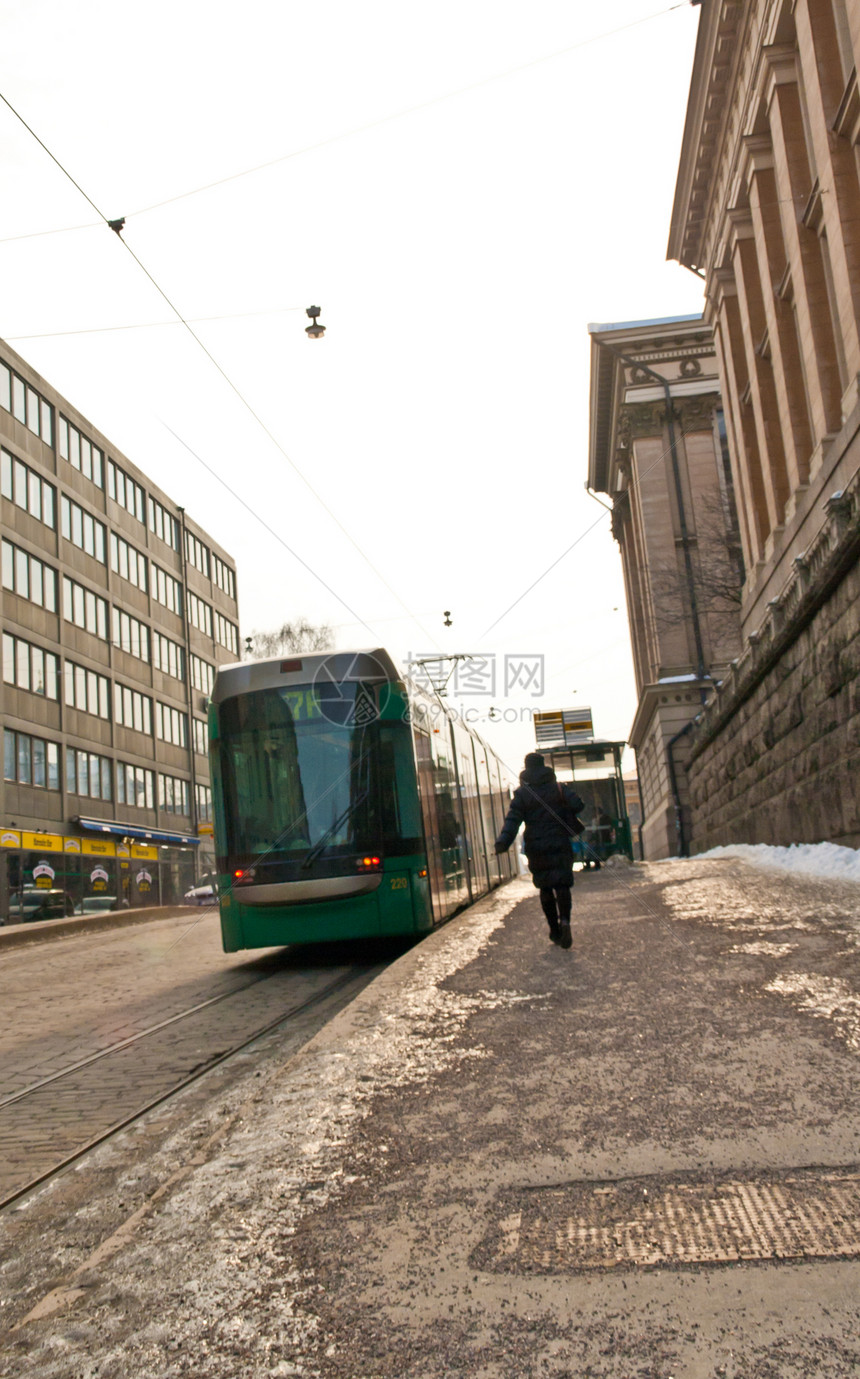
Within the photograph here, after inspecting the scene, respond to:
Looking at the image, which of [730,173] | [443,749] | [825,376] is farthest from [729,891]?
[730,173]

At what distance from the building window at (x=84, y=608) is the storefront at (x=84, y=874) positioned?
7.29 m

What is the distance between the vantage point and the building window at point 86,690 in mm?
39750

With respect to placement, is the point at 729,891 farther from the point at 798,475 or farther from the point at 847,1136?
the point at 798,475

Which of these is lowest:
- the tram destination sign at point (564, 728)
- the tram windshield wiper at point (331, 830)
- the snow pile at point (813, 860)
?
the snow pile at point (813, 860)

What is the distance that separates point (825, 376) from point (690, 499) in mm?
24829

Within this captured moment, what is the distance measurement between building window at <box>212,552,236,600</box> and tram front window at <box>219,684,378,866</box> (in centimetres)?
4906

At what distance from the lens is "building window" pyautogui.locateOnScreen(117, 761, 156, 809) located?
43.8 meters

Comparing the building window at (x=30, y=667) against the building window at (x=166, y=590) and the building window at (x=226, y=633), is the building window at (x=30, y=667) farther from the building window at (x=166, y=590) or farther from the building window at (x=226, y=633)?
the building window at (x=226, y=633)

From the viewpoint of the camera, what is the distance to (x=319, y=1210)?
3666 millimetres

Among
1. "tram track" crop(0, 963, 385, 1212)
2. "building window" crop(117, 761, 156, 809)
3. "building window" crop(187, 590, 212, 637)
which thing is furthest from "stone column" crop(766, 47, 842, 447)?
"building window" crop(187, 590, 212, 637)

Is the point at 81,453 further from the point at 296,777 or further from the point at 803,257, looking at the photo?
the point at 296,777

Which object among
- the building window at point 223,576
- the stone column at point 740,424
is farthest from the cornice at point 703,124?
the building window at point 223,576

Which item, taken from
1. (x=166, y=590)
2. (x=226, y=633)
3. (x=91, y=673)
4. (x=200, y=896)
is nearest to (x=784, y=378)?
(x=91, y=673)

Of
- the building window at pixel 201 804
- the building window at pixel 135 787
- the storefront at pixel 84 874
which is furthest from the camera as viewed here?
the building window at pixel 201 804
